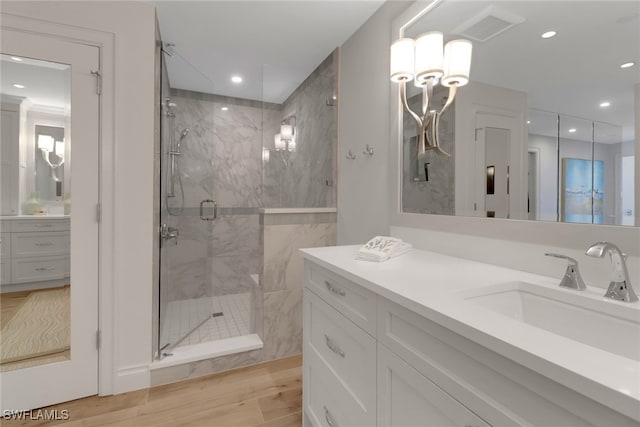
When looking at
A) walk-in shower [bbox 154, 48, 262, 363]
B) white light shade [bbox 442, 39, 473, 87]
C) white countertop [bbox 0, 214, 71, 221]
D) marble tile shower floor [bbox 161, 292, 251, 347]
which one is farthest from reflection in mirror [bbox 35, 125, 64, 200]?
white light shade [bbox 442, 39, 473, 87]

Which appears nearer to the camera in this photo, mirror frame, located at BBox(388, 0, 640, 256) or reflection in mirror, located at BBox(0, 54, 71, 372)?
mirror frame, located at BBox(388, 0, 640, 256)

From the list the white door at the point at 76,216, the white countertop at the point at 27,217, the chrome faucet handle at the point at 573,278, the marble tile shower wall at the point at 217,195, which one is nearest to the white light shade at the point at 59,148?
the white door at the point at 76,216

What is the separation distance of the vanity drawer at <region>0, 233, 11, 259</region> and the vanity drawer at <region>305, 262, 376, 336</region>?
5.66 feet

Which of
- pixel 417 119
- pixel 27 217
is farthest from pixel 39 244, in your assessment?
pixel 417 119

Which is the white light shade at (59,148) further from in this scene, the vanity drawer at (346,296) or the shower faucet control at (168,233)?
the vanity drawer at (346,296)

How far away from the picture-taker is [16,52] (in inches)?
63.7

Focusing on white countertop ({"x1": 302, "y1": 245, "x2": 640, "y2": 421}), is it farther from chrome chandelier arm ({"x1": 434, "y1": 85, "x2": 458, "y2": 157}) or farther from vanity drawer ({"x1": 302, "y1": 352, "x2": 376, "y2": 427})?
chrome chandelier arm ({"x1": 434, "y1": 85, "x2": 458, "y2": 157})

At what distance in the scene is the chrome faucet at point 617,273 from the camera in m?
0.74

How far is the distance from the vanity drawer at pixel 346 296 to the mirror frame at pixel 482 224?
623mm

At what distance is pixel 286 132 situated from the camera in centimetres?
339

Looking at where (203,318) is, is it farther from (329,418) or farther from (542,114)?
(542,114)

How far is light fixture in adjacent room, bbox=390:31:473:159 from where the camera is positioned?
1.31m

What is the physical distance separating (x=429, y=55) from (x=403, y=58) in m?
0.15

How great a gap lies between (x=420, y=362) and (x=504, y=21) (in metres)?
1.31
